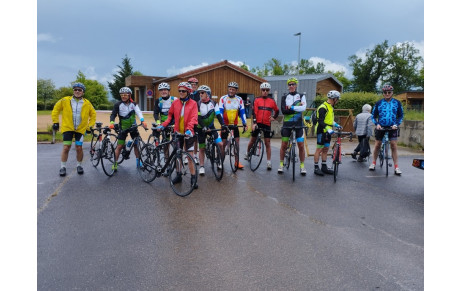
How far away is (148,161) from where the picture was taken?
693 cm

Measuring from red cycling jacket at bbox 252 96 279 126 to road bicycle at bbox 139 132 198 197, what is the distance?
227 centimetres

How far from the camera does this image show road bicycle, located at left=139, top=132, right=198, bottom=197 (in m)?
5.99

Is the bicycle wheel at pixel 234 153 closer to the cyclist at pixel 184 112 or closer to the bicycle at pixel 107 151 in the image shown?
the cyclist at pixel 184 112

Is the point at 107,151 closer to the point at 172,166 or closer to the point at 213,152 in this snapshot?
the point at 172,166

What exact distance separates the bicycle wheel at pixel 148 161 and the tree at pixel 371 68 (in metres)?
61.4

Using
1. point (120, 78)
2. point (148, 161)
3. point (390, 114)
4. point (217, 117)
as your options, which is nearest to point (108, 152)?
point (148, 161)

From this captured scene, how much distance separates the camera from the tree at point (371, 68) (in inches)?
2437

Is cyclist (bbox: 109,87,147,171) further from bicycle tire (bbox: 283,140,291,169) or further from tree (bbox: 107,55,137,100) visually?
tree (bbox: 107,55,137,100)

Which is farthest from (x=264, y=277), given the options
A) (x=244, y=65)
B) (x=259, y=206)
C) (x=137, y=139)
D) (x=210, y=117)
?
(x=244, y=65)

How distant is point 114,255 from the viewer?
12.0ft

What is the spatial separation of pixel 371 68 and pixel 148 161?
64396mm

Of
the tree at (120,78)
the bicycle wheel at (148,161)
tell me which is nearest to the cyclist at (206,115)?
the bicycle wheel at (148,161)

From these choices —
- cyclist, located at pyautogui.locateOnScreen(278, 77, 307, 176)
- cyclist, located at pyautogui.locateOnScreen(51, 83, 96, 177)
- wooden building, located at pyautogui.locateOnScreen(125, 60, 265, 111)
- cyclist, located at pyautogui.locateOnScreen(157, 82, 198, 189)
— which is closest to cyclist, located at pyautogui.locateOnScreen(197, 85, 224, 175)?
cyclist, located at pyautogui.locateOnScreen(157, 82, 198, 189)

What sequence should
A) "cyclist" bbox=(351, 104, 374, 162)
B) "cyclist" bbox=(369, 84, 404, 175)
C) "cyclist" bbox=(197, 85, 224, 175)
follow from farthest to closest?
"cyclist" bbox=(351, 104, 374, 162), "cyclist" bbox=(369, 84, 404, 175), "cyclist" bbox=(197, 85, 224, 175)
